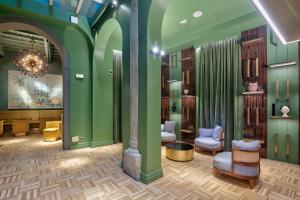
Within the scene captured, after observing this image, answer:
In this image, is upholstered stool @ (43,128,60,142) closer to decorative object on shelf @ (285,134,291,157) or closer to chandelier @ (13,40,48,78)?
chandelier @ (13,40,48,78)

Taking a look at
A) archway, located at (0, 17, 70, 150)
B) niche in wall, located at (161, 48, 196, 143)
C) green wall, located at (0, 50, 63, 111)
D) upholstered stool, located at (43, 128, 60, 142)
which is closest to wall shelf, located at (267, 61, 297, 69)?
niche in wall, located at (161, 48, 196, 143)

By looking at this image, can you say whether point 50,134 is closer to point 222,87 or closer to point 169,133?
point 169,133

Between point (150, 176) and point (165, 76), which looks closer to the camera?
point (150, 176)

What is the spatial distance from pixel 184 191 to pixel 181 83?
14.1 ft

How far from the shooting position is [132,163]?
2.99 metres

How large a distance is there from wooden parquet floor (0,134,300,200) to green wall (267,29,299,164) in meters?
0.40

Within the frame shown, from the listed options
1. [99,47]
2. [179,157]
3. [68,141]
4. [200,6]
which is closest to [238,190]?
[179,157]

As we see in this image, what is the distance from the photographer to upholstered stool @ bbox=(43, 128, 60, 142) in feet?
19.4

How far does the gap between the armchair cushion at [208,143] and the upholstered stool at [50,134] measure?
515 cm

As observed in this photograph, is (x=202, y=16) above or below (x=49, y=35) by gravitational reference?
above

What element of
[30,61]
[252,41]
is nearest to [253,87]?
[252,41]

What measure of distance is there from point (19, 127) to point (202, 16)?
8584 millimetres

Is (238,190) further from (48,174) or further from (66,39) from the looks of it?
(66,39)

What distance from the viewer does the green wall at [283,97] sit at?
3.85 meters
